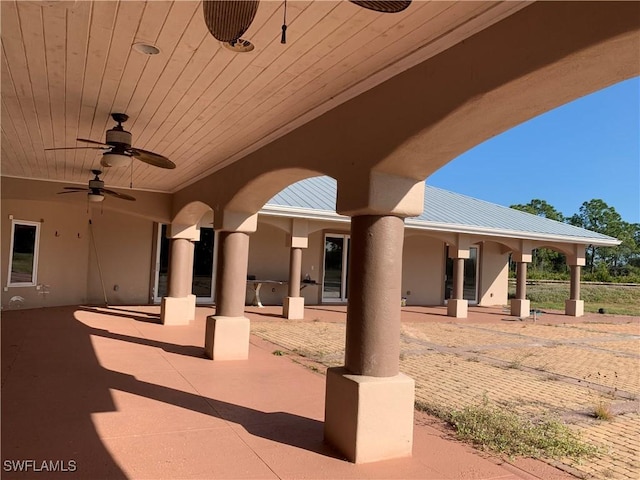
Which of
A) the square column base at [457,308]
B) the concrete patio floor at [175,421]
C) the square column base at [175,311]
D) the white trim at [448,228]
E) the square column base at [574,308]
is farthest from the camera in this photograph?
the square column base at [574,308]

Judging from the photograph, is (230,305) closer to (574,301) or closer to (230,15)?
(230,15)

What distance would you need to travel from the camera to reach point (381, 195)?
3924 mm

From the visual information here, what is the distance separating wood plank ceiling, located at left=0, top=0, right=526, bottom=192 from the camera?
302 cm

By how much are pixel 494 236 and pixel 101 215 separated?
1289 cm

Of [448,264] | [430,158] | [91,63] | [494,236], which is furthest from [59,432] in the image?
[448,264]

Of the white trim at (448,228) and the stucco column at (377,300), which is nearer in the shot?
the stucco column at (377,300)

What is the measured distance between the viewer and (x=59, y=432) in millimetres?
4254

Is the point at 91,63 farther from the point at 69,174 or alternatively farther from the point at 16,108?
the point at 69,174

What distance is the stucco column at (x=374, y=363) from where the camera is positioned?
3.88 metres

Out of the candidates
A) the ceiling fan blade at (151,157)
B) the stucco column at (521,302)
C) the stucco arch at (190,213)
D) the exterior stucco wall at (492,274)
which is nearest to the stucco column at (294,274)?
the stucco arch at (190,213)

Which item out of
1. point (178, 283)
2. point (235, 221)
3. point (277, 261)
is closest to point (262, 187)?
point (235, 221)

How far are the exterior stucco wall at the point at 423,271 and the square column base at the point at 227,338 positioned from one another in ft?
40.5

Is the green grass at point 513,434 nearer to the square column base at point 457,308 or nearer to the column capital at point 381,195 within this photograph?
the column capital at point 381,195

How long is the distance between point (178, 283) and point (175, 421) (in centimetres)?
670
